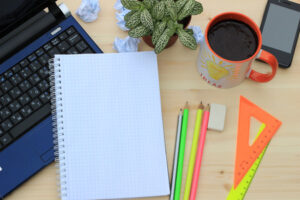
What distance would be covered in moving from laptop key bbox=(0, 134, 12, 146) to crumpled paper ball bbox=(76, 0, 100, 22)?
0.96ft

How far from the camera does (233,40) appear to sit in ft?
2.15

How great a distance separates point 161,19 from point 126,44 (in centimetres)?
12

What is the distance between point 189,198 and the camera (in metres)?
0.67

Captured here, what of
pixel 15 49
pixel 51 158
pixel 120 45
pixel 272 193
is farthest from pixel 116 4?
pixel 272 193

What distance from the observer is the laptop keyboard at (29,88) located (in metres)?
0.68

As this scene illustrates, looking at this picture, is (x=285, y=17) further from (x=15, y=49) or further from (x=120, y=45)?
(x=15, y=49)

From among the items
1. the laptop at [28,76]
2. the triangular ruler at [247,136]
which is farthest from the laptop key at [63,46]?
the triangular ruler at [247,136]

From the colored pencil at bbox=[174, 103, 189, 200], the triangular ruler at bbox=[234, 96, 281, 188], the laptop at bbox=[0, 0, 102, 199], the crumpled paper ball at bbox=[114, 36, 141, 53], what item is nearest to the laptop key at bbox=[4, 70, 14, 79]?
the laptop at bbox=[0, 0, 102, 199]

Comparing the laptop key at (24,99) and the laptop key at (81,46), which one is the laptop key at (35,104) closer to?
the laptop key at (24,99)

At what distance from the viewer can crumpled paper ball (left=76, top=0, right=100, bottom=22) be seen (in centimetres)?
76

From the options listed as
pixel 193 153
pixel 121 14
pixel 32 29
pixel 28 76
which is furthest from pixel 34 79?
pixel 193 153

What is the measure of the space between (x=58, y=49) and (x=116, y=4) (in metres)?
0.17

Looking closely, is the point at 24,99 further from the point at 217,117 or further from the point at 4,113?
the point at 217,117

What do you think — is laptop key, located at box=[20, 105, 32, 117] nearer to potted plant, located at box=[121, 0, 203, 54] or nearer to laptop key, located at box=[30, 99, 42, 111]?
laptop key, located at box=[30, 99, 42, 111]
